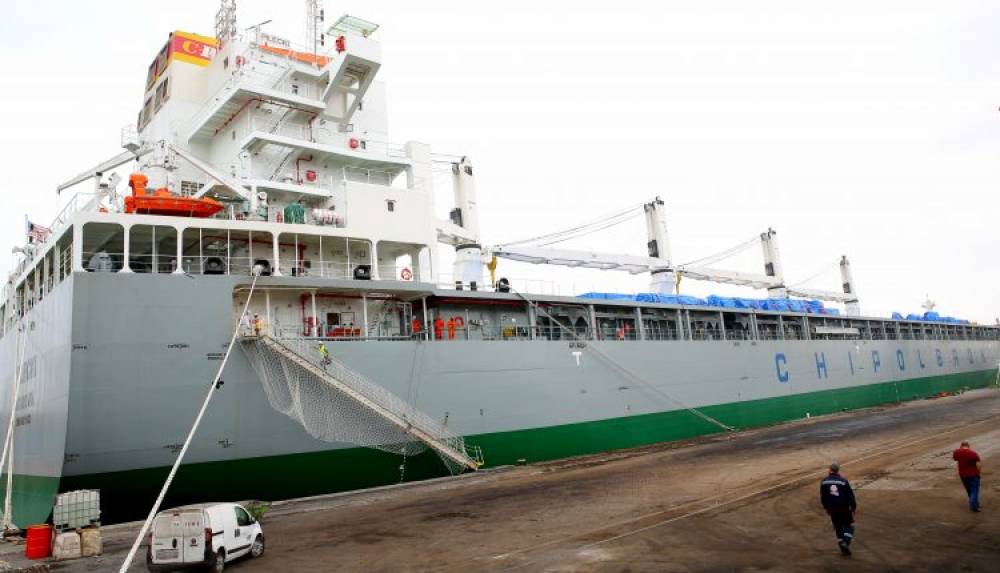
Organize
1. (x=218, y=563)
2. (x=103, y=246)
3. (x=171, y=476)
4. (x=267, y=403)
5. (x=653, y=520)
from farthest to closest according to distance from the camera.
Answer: (x=103, y=246)
(x=267, y=403)
(x=653, y=520)
(x=218, y=563)
(x=171, y=476)

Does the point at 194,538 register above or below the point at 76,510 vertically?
below

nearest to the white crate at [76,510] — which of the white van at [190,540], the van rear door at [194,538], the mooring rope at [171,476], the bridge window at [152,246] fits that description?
the mooring rope at [171,476]

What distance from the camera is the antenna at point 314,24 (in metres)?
22.9

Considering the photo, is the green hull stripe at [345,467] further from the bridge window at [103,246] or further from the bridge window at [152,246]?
the bridge window at [152,246]

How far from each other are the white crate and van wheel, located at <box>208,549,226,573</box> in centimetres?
421

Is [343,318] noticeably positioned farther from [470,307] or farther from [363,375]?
[470,307]

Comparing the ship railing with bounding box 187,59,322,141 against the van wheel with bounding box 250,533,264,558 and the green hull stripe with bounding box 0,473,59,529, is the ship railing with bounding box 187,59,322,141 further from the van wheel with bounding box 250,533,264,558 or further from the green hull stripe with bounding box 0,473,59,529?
the van wheel with bounding box 250,533,264,558

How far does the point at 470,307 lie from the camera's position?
72.3 ft

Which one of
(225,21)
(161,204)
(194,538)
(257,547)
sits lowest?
(257,547)

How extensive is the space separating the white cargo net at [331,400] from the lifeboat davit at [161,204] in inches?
144

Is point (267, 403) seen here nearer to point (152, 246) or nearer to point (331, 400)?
point (331, 400)

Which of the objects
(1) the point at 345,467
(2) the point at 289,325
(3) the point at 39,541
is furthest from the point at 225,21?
(3) the point at 39,541

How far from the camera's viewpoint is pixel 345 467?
17.0 metres

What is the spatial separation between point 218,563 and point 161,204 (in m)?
10.2
